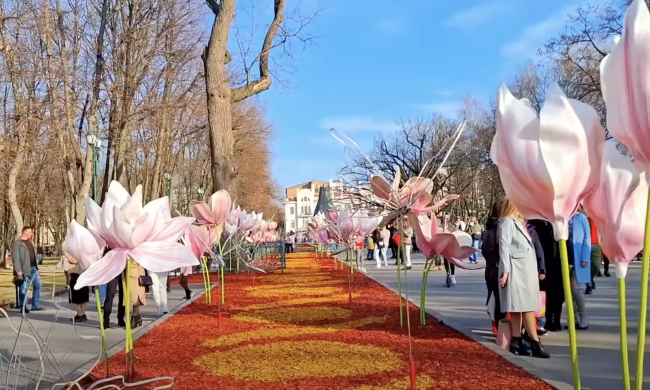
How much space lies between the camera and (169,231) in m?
3.46

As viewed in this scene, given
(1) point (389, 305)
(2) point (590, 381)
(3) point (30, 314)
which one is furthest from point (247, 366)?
(3) point (30, 314)

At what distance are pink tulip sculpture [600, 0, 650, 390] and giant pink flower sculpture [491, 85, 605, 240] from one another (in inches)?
3.5

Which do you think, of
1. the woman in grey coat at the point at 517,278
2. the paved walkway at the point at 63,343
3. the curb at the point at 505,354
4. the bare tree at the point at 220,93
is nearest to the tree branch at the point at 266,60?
the bare tree at the point at 220,93

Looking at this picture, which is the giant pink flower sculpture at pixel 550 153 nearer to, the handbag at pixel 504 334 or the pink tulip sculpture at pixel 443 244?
the pink tulip sculpture at pixel 443 244

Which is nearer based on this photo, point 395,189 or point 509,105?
point 509,105

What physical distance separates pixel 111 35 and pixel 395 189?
2146cm

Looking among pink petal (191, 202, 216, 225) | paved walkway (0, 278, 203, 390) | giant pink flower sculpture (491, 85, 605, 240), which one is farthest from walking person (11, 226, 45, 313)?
giant pink flower sculpture (491, 85, 605, 240)

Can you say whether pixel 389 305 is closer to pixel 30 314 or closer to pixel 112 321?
pixel 112 321

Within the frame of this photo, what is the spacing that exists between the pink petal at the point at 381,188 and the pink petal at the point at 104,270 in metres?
2.71

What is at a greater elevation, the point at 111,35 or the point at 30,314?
the point at 111,35

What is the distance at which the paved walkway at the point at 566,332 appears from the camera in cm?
599

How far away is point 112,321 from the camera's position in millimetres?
11914

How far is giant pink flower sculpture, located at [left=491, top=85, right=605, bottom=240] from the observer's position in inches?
61.6

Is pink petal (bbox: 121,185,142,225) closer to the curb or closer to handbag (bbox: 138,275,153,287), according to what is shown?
the curb
